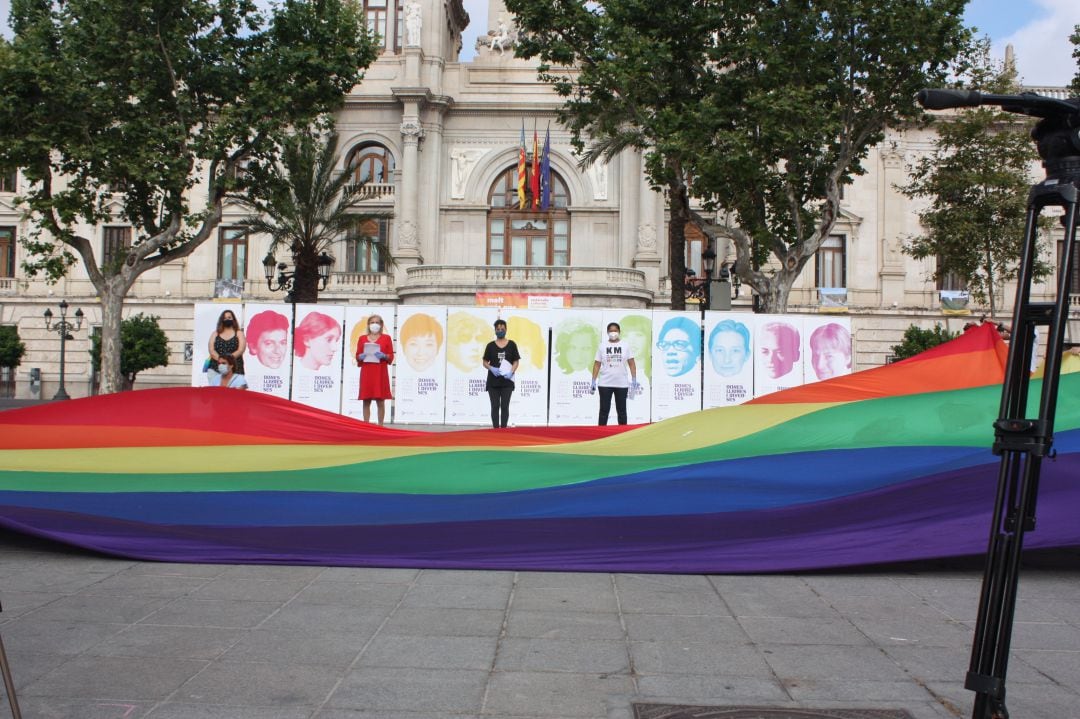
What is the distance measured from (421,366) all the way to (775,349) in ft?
24.8

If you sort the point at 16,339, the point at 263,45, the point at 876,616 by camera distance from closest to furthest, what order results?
1. the point at 876,616
2. the point at 263,45
3. the point at 16,339

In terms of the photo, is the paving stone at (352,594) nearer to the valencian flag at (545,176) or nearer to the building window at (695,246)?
the valencian flag at (545,176)

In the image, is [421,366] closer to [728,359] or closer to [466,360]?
[466,360]

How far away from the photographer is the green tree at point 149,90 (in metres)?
21.5

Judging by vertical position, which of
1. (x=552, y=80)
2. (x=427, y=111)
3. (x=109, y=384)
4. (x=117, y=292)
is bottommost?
(x=109, y=384)

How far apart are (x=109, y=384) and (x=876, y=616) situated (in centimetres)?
2215

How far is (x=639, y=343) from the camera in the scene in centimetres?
2061

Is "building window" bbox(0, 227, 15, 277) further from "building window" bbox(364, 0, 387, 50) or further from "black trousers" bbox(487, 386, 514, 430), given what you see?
"black trousers" bbox(487, 386, 514, 430)

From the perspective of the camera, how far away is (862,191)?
140 feet

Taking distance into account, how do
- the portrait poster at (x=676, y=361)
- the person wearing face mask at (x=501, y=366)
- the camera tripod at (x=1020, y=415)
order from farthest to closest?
the portrait poster at (x=676, y=361) → the person wearing face mask at (x=501, y=366) → the camera tripod at (x=1020, y=415)

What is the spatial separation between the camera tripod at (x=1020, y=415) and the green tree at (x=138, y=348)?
37765 millimetres

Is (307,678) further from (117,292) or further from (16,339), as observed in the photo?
(16,339)

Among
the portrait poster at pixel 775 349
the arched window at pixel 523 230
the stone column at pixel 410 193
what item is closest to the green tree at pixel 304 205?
the stone column at pixel 410 193

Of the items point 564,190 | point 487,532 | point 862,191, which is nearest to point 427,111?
point 564,190
